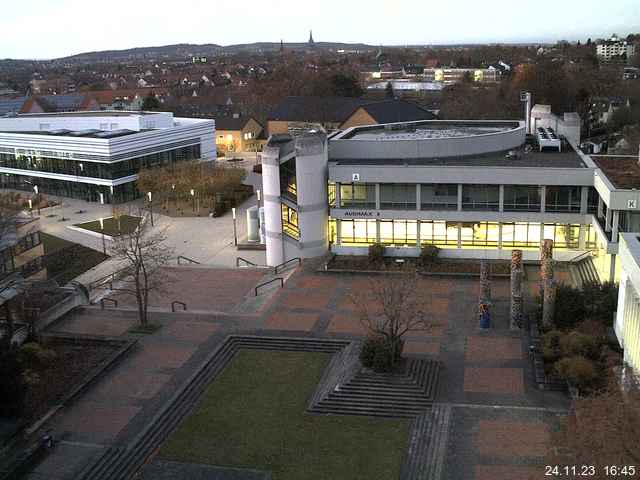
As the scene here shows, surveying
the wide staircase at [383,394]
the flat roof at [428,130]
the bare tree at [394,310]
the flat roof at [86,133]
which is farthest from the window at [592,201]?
the flat roof at [86,133]

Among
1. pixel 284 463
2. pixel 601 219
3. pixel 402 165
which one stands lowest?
pixel 284 463

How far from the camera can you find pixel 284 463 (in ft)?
75.0

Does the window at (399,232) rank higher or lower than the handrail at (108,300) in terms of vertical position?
higher

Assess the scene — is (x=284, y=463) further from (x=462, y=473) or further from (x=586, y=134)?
(x=586, y=134)

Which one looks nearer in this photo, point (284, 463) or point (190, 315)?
point (284, 463)

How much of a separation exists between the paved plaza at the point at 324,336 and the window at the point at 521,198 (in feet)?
14.7

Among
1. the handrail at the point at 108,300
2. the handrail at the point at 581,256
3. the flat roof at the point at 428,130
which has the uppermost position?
the flat roof at the point at 428,130

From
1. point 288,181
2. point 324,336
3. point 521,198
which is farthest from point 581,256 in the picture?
point 324,336

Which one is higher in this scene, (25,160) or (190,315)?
(25,160)

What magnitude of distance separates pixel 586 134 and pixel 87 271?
2534 inches

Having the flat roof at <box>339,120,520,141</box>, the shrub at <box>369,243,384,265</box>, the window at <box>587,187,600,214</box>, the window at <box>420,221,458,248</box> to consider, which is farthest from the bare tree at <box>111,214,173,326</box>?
the window at <box>587,187,600,214</box>

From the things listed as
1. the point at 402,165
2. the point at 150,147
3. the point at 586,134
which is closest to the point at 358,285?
the point at 402,165

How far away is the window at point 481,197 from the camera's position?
42.2m

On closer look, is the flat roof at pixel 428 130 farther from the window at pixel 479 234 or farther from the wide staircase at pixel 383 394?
the wide staircase at pixel 383 394
